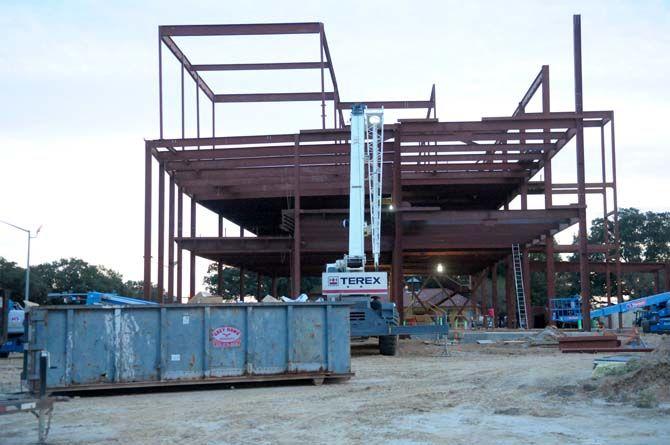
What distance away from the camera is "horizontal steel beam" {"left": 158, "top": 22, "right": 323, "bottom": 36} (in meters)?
32.7

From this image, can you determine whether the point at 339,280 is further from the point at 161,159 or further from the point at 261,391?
the point at 161,159

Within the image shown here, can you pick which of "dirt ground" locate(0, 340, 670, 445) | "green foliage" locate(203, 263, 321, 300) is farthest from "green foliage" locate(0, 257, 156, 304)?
"dirt ground" locate(0, 340, 670, 445)

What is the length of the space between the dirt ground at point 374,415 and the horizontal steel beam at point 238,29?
19335mm

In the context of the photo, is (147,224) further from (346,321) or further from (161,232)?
(346,321)

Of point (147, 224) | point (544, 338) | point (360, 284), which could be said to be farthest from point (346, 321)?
point (147, 224)

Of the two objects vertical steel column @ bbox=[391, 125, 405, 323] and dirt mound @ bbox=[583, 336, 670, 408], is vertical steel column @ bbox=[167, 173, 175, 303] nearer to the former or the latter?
vertical steel column @ bbox=[391, 125, 405, 323]

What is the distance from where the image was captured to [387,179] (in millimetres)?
35656

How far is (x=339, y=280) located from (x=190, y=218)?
18069mm

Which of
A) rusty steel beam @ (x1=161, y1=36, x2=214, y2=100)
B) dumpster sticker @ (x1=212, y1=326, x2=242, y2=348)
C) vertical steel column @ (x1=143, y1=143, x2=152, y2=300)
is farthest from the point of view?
rusty steel beam @ (x1=161, y1=36, x2=214, y2=100)

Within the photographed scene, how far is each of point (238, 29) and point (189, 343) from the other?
67.4 ft

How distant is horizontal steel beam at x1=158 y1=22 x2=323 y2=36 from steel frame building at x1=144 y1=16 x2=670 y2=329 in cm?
4

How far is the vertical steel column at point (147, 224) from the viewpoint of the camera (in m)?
32.7

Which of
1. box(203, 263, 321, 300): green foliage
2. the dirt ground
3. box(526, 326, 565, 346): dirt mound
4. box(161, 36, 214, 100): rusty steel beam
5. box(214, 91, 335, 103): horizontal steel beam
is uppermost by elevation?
box(161, 36, 214, 100): rusty steel beam

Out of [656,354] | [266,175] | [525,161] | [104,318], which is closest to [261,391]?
[104,318]
